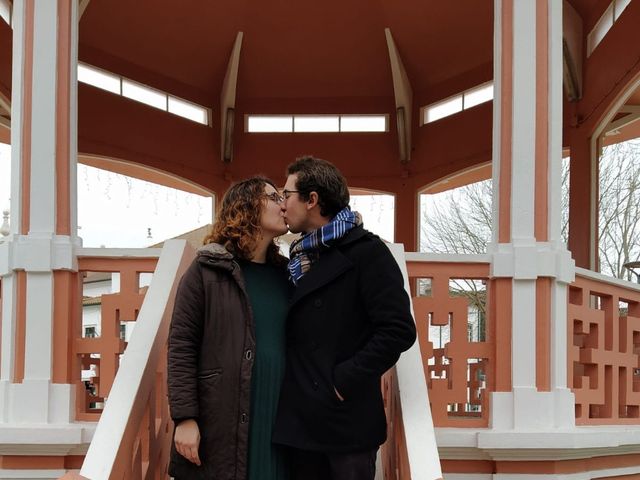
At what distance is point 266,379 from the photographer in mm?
3217

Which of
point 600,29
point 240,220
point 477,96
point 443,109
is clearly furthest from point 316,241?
point 443,109

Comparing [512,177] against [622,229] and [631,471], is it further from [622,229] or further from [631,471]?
[622,229]

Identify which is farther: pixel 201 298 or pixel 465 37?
pixel 465 37

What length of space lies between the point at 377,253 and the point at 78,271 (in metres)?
2.32

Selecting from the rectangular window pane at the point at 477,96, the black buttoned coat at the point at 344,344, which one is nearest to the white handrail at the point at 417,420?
the black buttoned coat at the point at 344,344

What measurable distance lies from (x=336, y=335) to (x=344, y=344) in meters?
0.05

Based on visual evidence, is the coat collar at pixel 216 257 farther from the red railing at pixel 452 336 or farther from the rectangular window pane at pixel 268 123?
the rectangular window pane at pixel 268 123

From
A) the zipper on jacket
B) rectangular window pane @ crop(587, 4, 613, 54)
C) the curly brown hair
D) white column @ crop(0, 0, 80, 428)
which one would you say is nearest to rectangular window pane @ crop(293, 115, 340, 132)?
rectangular window pane @ crop(587, 4, 613, 54)

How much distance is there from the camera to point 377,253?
3197mm

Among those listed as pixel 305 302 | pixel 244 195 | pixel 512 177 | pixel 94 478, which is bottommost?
pixel 94 478

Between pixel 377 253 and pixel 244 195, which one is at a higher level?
pixel 244 195

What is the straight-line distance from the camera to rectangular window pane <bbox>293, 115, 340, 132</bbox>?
10.2 meters

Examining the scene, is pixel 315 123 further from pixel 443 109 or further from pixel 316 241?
pixel 316 241

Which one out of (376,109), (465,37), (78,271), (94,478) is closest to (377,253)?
(94,478)
